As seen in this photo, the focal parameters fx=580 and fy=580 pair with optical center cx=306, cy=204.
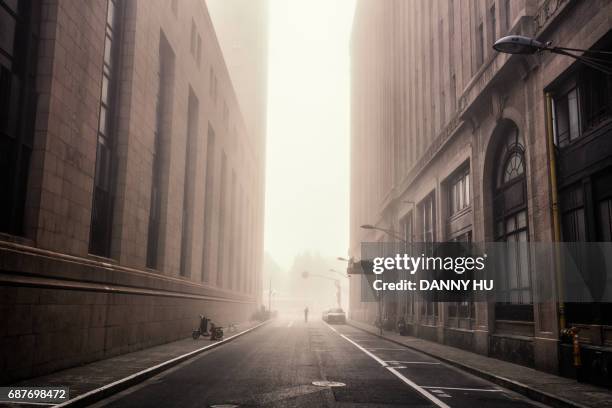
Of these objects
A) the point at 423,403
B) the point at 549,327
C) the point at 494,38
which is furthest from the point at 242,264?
the point at 423,403

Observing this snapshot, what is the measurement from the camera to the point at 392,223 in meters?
50.1

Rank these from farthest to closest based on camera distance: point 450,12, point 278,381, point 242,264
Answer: point 242,264
point 450,12
point 278,381

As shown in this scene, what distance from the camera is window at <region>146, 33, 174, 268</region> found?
2788 centimetres

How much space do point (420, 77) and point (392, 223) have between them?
1443cm

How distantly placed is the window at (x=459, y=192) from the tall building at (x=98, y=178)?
14.8 m

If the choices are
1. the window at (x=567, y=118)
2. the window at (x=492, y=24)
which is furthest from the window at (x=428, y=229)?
the window at (x=567, y=118)

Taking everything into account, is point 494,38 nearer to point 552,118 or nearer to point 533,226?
point 552,118

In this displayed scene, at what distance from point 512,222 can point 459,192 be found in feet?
25.9

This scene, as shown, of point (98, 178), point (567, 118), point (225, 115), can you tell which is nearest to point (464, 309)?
point (567, 118)

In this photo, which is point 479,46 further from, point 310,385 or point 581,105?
point 310,385

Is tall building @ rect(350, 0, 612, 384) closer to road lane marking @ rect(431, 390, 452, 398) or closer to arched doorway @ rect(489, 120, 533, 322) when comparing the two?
arched doorway @ rect(489, 120, 533, 322)

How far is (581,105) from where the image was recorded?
16.3 metres

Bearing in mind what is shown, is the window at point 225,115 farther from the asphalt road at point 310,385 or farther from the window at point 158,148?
the asphalt road at point 310,385

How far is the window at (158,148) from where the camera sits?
27.9 meters
